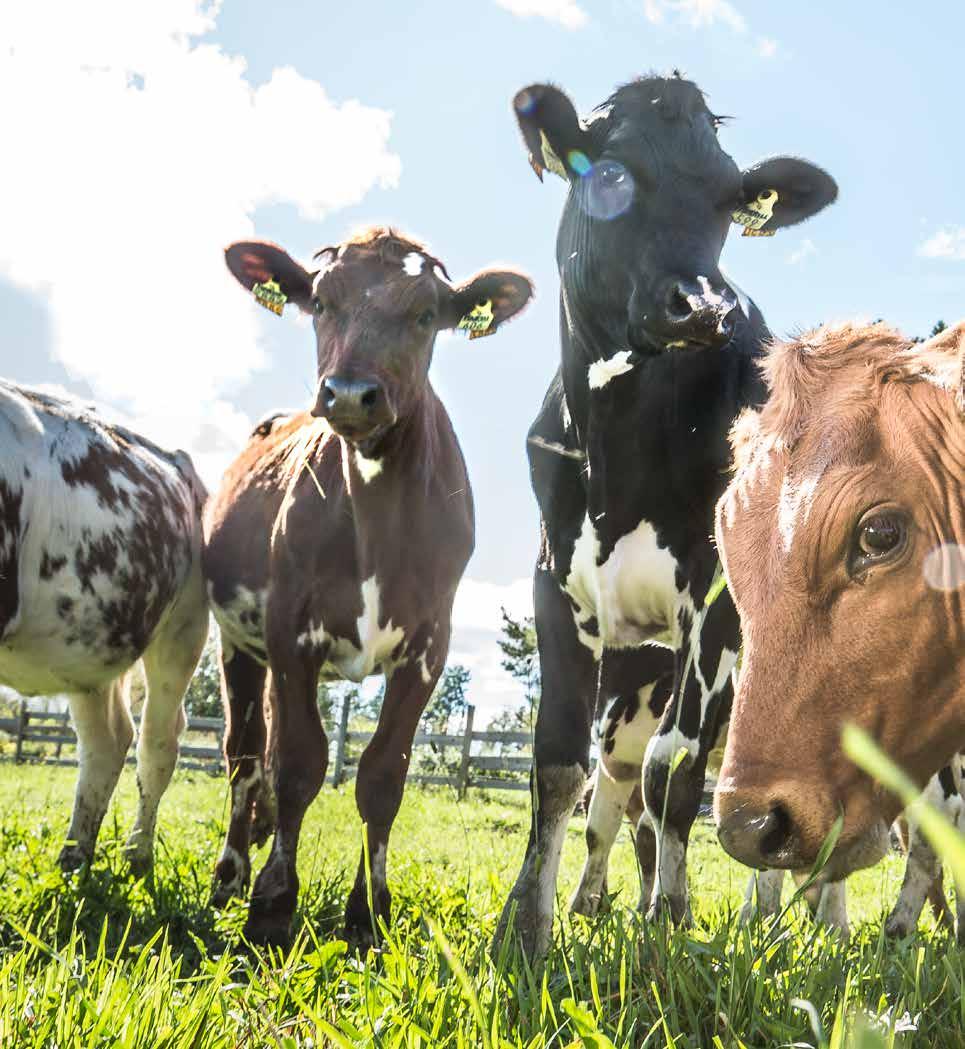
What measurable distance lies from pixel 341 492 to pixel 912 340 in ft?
10.4

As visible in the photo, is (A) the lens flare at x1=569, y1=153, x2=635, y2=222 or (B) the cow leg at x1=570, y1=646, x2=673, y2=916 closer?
(A) the lens flare at x1=569, y1=153, x2=635, y2=222

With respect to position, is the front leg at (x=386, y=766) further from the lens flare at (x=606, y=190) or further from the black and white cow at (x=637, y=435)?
the lens flare at (x=606, y=190)

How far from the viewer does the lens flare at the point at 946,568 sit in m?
1.76

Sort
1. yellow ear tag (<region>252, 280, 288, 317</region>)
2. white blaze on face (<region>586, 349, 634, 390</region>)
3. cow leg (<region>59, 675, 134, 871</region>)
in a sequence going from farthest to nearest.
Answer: yellow ear tag (<region>252, 280, 288, 317</region>) < cow leg (<region>59, 675, 134, 871</region>) < white blaze on face (<region>586, 349, 634, 390</region>)

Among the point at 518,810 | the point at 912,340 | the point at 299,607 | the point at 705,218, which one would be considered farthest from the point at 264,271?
the point at 518,810

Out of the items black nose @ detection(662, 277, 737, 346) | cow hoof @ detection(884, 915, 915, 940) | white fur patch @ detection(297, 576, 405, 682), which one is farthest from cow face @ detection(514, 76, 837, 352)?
cow hoof @ detection(884, 915, 915, 940)

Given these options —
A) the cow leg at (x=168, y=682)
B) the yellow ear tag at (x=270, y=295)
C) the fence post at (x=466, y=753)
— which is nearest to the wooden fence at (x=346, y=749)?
the fence post at (x=466, y=753)

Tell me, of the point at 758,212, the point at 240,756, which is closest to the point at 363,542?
the point at 240,756

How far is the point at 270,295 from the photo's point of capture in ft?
18.8

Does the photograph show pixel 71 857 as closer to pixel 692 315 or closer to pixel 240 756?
pixel 240 756

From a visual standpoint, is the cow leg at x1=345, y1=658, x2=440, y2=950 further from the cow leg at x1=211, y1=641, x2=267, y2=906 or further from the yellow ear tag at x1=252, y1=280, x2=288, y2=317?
the yellow ear tag at x1=252, y1=280, x2=288, y2=317

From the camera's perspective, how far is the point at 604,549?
3.47 metres

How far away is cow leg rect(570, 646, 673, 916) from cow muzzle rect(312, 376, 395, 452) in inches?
57.9

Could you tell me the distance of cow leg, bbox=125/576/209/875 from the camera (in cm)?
618
